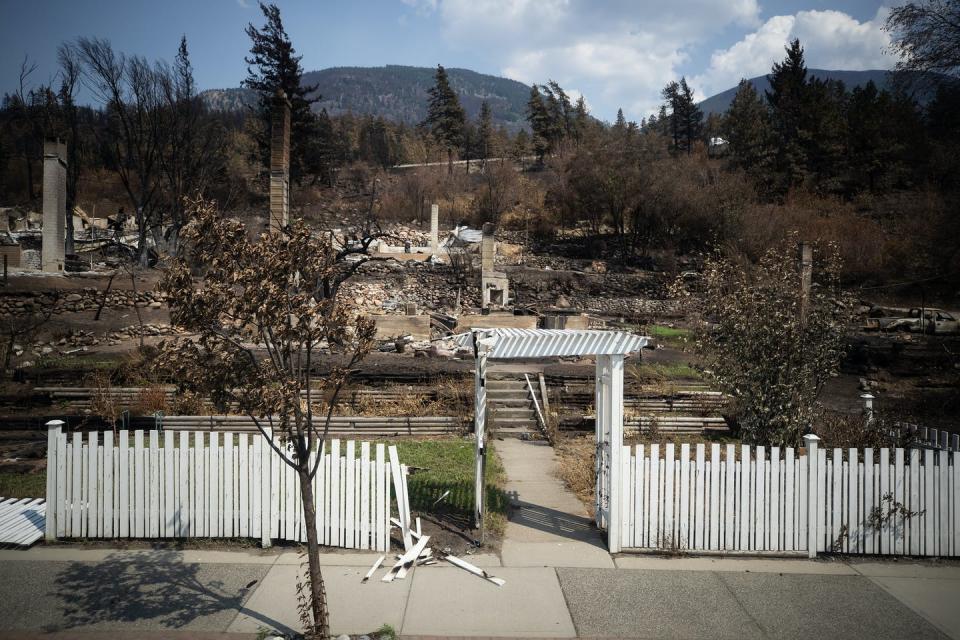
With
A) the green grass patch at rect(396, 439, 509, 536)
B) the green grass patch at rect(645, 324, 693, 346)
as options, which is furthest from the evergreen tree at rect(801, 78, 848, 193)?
the green grass patch at rect(396, 439, 509, 536)

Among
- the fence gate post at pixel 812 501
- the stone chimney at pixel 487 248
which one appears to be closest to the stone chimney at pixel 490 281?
the stone chimney at pixel 487 248

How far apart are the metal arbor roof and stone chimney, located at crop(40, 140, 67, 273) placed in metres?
28.9

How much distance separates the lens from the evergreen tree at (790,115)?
48719mm

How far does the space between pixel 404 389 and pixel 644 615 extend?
31.7ft

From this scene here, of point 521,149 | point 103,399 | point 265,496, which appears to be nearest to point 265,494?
point 265,496

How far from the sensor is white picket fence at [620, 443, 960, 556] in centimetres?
692

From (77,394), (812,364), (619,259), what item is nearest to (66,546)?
(77,394)

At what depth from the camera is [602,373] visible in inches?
317

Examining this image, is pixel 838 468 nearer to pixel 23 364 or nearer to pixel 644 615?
pixel 644 615

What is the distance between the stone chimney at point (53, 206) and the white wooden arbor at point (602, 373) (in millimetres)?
28858

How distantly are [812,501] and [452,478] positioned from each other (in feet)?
15.7

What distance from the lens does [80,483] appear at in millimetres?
7059

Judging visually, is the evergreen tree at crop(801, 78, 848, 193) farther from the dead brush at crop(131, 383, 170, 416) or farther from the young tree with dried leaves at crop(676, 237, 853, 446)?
the dead brush at crop(131, 383, 170, 416)

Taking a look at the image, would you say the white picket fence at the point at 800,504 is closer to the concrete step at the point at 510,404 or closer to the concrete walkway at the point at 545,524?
the concrete walkway at the point at 545,524
